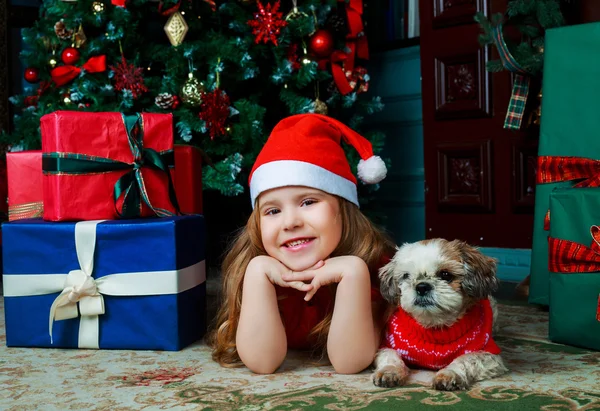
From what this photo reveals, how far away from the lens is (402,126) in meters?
4.04

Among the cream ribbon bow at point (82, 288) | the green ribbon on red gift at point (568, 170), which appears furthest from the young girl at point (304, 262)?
the green ribbon on red gift at point (568, 170)

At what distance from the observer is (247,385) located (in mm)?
1585

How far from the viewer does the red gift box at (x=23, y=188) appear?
2230 mm

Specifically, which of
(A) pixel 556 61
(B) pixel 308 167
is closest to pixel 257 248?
(B) pixel 308 167

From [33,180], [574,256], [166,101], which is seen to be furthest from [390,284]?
[166,101]

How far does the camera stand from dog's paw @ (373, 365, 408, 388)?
1.53 m

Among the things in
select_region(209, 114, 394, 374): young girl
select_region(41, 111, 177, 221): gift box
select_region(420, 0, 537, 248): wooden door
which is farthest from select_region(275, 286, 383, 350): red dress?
select_region(420, 0, 537, 248): wooden door

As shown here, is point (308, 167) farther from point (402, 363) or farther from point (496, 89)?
point (496, 89)

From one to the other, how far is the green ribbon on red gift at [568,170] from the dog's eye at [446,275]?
0.70 metres

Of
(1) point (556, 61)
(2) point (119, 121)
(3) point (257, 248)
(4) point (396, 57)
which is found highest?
(4) point (396, 57)

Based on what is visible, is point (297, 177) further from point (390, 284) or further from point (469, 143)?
point (469, 143)

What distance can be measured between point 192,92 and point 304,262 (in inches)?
62.2

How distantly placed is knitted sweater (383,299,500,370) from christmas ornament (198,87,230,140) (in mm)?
1699

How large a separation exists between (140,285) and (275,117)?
6.29 ft
